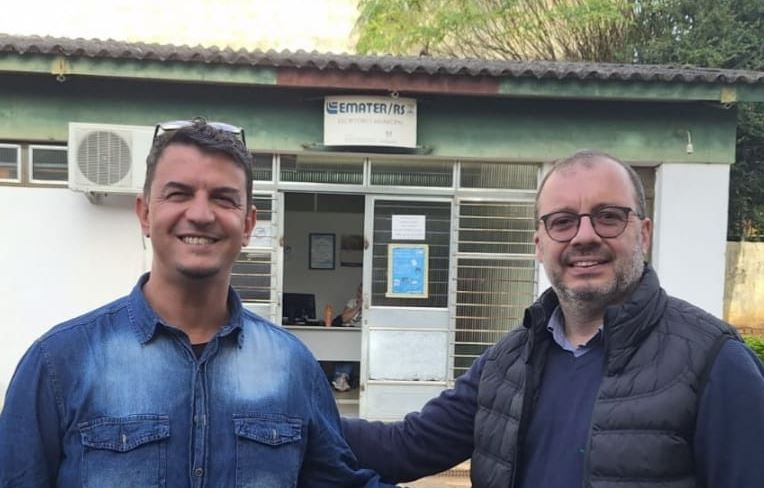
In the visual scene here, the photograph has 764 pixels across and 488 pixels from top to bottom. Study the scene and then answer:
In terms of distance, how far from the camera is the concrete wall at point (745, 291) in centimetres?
1101

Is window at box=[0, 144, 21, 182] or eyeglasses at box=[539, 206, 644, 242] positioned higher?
window at box=[0, 144, 21, 182]

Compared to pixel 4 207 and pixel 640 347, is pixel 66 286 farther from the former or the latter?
pixel 640 347

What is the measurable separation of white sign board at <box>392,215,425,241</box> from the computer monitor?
2.80 metres

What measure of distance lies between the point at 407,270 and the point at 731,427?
533cm

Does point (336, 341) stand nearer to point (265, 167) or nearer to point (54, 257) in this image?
point (265, 167)

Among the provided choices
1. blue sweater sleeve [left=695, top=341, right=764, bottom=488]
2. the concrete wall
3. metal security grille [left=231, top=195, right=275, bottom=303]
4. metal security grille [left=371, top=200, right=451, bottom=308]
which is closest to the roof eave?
metal security grille [left=371, top=200, right=451, bottom=308]

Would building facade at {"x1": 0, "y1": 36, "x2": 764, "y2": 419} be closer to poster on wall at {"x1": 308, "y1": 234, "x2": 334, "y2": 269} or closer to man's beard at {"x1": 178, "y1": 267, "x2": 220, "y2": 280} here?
poster on wall at {"x1": 308, "y1": 234, "x2": 334, "y2": 269}

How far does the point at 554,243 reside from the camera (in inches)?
76.7

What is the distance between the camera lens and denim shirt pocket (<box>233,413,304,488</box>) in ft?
5.13

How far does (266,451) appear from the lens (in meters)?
1.58

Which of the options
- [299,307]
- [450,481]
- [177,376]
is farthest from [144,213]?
[299,307]

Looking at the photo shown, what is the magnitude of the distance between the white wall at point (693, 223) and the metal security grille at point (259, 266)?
3.89 meters

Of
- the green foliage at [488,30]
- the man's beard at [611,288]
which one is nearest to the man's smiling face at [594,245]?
the man's beard at [611,288]

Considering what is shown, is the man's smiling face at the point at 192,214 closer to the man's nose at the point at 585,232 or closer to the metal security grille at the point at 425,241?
the man's nose at the point at 585,232
